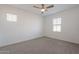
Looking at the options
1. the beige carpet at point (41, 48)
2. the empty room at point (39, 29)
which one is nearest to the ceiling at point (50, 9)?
the empty room at point (39, 29)

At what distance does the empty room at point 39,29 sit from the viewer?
42.7 inches

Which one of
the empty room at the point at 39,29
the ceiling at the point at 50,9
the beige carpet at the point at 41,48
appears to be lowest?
the beige carpet at the point at 41,48

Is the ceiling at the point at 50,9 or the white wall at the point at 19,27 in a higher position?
the ceiling at the point at 50,9

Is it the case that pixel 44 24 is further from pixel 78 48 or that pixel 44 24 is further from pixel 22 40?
pixel 78 48

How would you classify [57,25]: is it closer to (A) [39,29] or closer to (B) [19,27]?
(A) [39,29]

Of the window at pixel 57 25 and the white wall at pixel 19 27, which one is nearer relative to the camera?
the white wall at pixel 19 27

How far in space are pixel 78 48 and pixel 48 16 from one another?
0.61 m

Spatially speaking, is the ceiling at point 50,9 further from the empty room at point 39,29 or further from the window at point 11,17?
the window at point 11,17

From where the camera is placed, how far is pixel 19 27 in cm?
120

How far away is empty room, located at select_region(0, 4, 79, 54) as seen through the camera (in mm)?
1084
